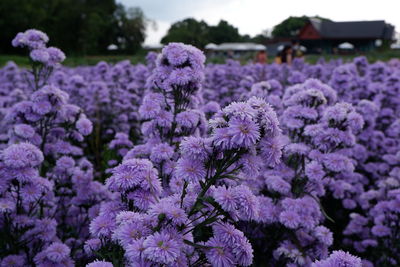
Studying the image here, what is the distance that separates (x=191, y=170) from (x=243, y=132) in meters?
0.32

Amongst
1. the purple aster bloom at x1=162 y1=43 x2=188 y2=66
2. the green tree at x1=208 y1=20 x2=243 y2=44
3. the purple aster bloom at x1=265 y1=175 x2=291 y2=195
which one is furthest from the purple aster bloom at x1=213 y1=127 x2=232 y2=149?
the green tree at x1=208 y1=20 x2=243 y2=44

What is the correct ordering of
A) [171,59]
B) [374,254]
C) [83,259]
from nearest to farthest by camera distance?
1. [171,59]
2. [83,259]
3. [374,254]

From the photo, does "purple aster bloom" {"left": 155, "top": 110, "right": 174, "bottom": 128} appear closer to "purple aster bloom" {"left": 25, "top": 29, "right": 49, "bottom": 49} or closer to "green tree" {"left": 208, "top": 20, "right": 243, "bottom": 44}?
"purple aster bloom" {"left": 25, "top": 29, "right": 49, "bottom": 49}

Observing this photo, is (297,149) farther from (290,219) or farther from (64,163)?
(64,163)

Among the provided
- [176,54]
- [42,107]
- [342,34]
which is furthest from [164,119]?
[342,34]

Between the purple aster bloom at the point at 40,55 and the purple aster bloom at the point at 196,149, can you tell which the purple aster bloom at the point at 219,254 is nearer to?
the purple aster bloom at the point at 196,149

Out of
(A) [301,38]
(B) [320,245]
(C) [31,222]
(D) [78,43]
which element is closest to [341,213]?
(B) [320,245]

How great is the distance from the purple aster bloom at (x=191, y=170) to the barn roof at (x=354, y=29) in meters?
52.9

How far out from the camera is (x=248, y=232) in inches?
141

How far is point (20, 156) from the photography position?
2.77m

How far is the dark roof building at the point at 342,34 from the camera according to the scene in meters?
50.3

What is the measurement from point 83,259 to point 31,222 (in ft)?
1.87

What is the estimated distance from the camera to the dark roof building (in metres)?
50.3

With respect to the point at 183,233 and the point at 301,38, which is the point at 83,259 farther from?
the point at 301,38
